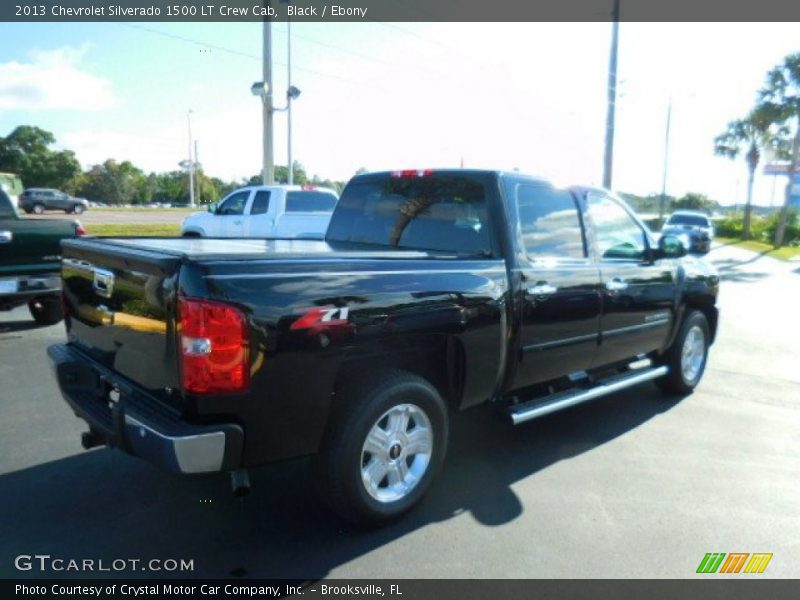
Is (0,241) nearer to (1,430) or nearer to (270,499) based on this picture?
(1,430)

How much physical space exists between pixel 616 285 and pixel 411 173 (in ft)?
5.82

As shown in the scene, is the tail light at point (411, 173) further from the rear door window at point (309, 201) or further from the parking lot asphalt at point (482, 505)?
the rear door window at point (309, 201)

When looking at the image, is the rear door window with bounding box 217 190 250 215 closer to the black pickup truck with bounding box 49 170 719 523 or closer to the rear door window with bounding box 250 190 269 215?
the rear door window with bounding box 250 190 269 215

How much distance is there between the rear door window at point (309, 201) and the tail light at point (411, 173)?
8922 millimetres

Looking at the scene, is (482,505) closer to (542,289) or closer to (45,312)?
(542,289)

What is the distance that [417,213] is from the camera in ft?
14.8

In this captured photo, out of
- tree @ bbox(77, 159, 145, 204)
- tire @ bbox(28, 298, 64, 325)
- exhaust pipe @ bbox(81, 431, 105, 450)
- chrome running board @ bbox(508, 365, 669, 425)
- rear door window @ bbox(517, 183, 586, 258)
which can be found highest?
tree @ bbox(77, 159, 145, 204)

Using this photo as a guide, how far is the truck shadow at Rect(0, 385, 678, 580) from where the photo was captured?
303 centimetres

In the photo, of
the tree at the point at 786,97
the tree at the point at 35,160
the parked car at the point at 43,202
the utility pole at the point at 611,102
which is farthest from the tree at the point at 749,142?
the tree at the point at 35,160

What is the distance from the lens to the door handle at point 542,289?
4020mm

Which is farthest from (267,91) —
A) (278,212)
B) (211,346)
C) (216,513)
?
(211,346)

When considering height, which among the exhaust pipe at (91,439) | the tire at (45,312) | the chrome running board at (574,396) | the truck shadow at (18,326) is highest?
the exhaust pipe at (91,439)

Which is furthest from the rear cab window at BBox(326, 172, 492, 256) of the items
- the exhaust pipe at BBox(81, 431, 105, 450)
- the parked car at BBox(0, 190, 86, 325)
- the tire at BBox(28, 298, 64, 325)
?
the tire at BBox(28, 298, 64, 325)

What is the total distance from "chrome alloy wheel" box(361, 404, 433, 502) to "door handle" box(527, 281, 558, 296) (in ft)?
3.74
